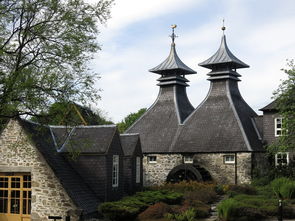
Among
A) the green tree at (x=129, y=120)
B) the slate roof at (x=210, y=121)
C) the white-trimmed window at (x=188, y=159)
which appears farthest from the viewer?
the green tree at (x=129, y=120)

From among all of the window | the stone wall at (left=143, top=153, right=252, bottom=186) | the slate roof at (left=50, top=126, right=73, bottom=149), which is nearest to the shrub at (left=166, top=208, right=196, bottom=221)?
the window

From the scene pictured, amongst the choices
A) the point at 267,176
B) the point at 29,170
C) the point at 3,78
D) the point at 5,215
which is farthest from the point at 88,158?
the point at 267,176

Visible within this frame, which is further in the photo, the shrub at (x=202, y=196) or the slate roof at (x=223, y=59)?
the slate roof at (x=223, y=59)

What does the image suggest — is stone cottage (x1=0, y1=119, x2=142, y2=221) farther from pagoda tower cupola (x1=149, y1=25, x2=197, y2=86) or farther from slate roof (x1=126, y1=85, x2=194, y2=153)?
pagoda tower cupola (x1=149, y1=25, x2=197, y2=86)

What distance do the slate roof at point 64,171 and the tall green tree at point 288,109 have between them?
35.2ft

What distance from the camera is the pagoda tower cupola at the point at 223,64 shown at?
36.3 metres

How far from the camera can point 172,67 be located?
39000mm

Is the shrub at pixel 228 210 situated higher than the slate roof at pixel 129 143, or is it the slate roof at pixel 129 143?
the slate roof at pixel 129 143

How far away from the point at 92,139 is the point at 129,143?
15.3ft

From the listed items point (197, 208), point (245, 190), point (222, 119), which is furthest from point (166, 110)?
point (197, 208)

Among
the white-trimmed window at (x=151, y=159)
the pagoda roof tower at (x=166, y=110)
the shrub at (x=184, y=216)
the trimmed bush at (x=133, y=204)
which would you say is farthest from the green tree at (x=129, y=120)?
the shrub at (x=184, y=216)

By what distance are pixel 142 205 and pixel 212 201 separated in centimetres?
598

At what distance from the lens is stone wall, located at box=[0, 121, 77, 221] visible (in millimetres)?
19609

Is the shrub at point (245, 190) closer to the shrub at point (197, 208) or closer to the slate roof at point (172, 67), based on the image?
the shrub at point (197, 208)
